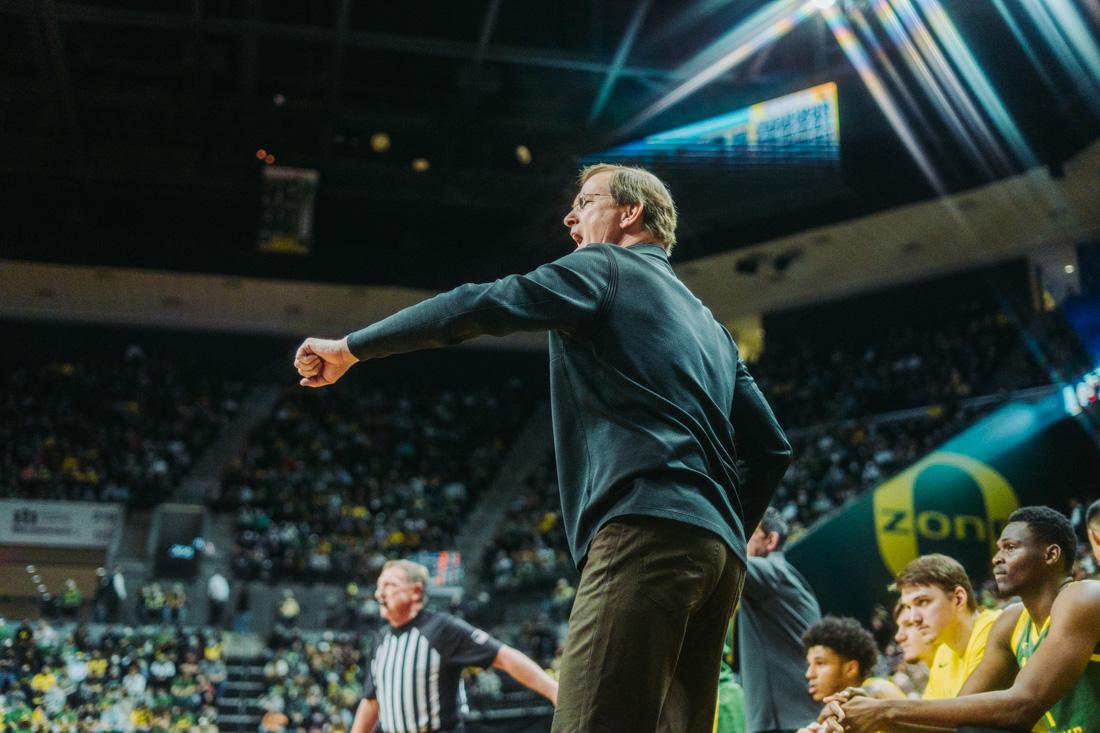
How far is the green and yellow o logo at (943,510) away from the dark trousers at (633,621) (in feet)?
38.8

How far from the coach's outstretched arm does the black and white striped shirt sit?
3.20 metres

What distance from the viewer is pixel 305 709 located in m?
12.8

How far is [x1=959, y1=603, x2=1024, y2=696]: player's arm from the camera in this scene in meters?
3.13

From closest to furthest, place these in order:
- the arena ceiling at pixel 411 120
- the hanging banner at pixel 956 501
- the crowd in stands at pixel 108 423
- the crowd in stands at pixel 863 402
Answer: the hanging banner at pixel 956 501
the crowd in stands at pixel 863 402
the arena ceiling at pixel 411 120
the crowd in stands at pixel 108 423

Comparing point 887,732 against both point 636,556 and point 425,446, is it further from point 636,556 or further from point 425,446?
point 425,446

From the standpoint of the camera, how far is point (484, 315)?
2.08 meters

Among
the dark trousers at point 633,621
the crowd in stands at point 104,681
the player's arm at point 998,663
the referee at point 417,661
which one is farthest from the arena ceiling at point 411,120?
the dark trousers at point 633,621

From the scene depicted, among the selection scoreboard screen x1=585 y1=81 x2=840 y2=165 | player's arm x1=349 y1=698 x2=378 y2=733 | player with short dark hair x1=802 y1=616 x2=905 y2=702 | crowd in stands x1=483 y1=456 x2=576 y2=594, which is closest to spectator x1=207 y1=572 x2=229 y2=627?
crowd in stands x1=483 y1=456 x2=576 y2=594

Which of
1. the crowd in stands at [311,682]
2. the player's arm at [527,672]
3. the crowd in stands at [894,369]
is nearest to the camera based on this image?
the player's arm at [527,672]

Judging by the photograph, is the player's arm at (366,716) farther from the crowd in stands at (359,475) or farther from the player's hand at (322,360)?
the crowd in stands at (359,475)

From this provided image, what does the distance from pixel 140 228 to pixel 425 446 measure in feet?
26.5

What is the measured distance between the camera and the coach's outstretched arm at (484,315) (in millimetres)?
2082

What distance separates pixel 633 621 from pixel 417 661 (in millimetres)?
3434

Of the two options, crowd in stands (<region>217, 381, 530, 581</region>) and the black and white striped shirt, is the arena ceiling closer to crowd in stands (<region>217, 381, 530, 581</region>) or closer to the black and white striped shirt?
crowd in stands (<region>217, 381, 530, 581</region>)
